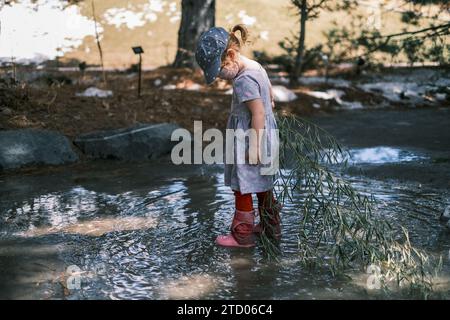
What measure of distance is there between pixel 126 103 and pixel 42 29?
12675mm

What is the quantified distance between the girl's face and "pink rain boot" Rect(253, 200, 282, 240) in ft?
3.41

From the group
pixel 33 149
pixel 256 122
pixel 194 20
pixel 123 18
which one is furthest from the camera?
pixel 123 18

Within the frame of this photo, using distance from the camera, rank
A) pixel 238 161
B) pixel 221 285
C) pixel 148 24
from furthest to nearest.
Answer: pixel 148 24, pixel 238 161, pixel 221 285

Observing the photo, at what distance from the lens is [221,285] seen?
13.2ft

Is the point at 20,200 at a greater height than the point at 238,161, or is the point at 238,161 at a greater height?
the point at 238,161

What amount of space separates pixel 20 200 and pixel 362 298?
149 inches

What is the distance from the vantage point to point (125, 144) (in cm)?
824

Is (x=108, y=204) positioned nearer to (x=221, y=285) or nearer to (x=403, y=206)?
(x=221, y=285)

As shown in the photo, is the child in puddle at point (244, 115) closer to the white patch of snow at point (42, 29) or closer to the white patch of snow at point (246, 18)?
the white patch of snow at point (42, 29)

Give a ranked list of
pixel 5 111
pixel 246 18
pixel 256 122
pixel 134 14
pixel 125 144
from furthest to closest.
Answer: pixel 134 14
pixel 246 18
pixel 5 111
pixel 125 144
pixel 256 122

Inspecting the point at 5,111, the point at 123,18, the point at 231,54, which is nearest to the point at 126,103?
the point at 5,111

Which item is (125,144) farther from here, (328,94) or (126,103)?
(328,94)

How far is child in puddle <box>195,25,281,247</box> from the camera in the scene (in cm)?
469

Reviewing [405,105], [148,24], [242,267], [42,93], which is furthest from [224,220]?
[148,24]
